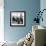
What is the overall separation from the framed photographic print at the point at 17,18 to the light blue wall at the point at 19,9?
0.41 feet

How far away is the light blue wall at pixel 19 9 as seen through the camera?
557cm

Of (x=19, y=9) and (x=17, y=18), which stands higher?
(x=19, y=9)

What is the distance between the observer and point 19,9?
18.3 feet

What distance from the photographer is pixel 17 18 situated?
5.61m

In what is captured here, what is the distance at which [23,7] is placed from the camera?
5582 mm

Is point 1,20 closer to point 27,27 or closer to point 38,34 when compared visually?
point 27,27

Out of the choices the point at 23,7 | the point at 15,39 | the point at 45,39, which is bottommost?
the point at 15,39

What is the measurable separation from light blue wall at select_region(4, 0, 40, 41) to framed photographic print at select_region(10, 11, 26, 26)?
0.12 m

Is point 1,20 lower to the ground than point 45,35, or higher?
higher

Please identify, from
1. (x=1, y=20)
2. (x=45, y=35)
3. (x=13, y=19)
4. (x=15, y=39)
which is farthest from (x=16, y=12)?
(x=45, y=35)

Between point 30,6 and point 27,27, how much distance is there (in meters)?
0.88

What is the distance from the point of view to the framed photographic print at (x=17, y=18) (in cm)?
559

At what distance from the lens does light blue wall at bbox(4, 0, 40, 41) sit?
5570mm

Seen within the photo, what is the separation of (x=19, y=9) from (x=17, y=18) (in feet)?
1.25
